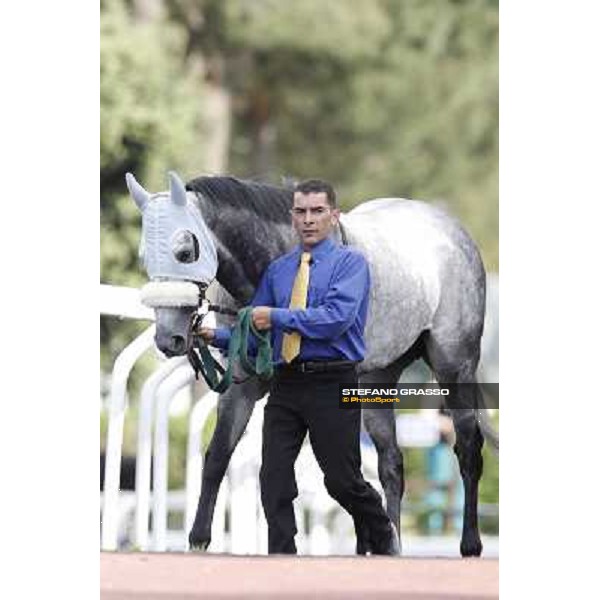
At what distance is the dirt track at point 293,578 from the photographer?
6.32m

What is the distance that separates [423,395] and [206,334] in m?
0.84

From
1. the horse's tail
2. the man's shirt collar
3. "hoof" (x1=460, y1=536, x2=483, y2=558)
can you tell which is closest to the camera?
the man's shirt collar

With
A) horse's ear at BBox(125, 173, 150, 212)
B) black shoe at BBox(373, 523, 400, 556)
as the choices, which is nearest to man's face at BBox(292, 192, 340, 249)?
horse's ear at BBox(125, 173, 150, 212)

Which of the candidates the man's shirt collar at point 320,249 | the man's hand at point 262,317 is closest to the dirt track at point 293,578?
the man's hand at point 262,317

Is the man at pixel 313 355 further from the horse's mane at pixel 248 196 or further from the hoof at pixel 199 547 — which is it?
the hoof at pixel 199 547

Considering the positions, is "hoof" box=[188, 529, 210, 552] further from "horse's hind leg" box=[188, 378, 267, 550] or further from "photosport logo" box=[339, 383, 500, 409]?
"photosport logo" box=[339, 383, 500, 409]

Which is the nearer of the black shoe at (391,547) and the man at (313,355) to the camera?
the man at (313,355)

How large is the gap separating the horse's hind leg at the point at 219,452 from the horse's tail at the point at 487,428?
0.81 meters

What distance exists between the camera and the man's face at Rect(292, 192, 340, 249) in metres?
6.68

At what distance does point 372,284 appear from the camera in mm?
6812

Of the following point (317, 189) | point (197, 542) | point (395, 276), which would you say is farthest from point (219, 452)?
point (317, 189)

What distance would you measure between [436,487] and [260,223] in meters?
2.75
